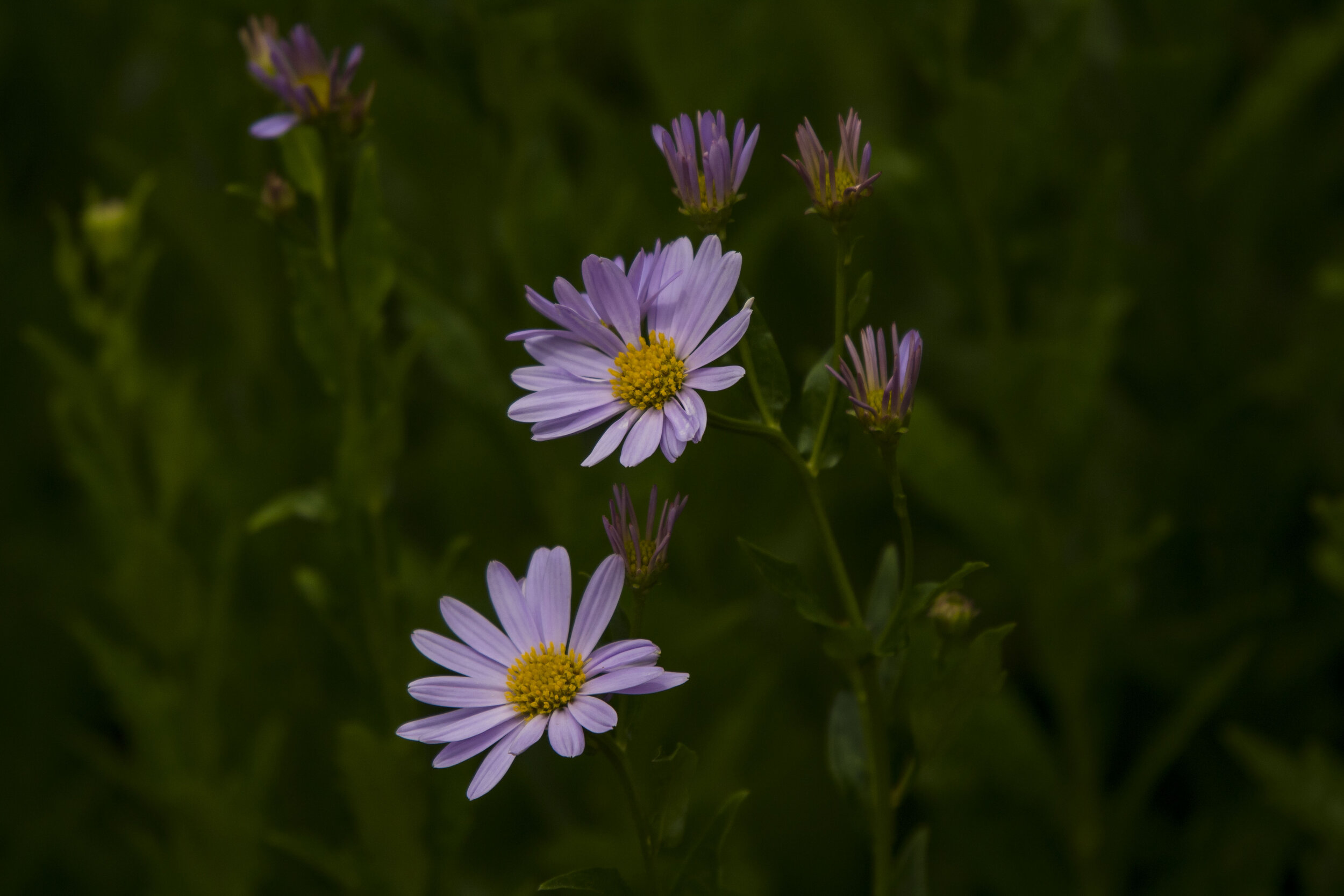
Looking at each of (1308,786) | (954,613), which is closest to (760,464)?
(1308,786)

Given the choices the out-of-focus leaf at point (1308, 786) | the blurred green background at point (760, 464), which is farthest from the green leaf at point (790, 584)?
the out-of-focus leaf at point (1308, 786)

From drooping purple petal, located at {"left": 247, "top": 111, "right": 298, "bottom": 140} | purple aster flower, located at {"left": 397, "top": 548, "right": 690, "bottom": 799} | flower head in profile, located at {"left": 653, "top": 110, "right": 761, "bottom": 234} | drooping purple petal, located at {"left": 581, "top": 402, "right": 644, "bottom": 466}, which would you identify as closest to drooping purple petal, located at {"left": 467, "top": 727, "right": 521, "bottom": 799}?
purple aster flower, located at {"left": 397, "top": 548, "right": 690, "bottom": 799}

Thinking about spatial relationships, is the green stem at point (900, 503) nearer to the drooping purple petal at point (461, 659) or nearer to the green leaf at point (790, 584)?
the green leaf at point (790, 584)

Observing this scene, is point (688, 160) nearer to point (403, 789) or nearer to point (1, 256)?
point (403, 789)

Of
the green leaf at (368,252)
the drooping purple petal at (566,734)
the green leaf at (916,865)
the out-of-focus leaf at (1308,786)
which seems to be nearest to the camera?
the drooping purple petal at (566,734)

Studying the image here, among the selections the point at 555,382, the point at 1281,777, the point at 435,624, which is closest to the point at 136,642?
the point at 435,624

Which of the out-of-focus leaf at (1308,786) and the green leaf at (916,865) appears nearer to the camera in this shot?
the green leaf at (916,865)

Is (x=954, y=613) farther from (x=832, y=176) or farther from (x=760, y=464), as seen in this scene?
(x=760, y=464)
